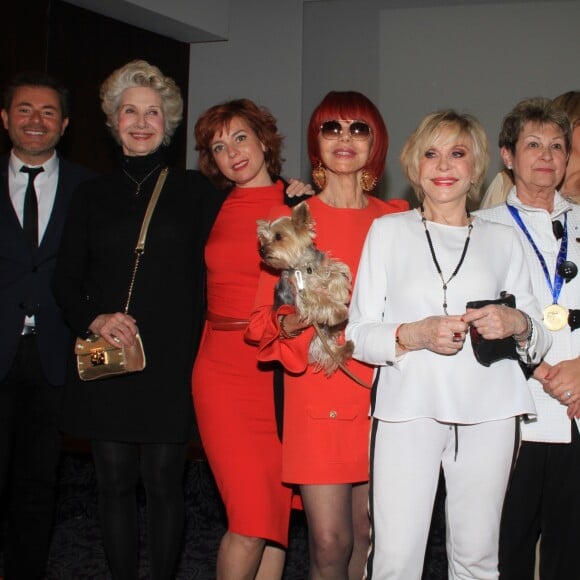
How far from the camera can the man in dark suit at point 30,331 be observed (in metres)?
3.40

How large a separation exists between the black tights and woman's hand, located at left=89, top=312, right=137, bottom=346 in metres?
0.41

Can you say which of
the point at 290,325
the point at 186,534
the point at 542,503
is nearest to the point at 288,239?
the point at 290,325

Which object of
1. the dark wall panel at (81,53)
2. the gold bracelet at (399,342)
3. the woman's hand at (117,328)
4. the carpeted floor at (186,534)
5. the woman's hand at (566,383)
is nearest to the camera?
the gold bracelet at (399,342)

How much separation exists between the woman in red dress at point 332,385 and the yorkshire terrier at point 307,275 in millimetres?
66

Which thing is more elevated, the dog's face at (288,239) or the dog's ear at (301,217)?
the dog's ear at (301,217)

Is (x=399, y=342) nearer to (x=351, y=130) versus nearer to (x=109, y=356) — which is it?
(x=351, y=130)

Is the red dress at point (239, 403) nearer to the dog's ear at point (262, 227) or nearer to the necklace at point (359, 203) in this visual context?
the necklace at point (359, 203)

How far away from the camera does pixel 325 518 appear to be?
2.68m

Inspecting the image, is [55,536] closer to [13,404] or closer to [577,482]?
[13,404]

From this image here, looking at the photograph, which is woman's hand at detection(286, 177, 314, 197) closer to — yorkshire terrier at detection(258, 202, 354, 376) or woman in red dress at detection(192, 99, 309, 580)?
woman in red dress at detection(192, 99, 309, 580)

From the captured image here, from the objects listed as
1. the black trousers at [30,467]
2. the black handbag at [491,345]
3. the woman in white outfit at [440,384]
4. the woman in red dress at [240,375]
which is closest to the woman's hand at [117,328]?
the woman in red dress at [240,375]

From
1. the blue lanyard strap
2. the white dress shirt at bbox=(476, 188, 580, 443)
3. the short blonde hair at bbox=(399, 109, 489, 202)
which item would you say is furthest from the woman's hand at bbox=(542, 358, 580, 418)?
the short blonde hair at bbox=(399, 109, 489, 202)

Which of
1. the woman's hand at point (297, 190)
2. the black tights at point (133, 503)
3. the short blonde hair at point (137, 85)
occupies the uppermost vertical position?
the short blonde hair at point (137, 85)

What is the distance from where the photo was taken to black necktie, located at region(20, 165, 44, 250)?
136 inches
